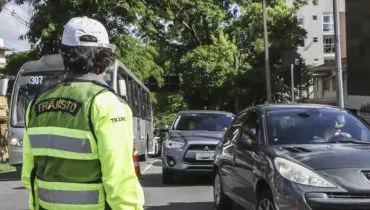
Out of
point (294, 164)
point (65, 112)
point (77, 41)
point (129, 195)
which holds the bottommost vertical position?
point (294, 164)

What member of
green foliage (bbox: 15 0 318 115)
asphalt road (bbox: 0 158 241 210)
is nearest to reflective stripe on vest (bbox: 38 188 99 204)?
asphalt road (bbox: 0 158 241 210)

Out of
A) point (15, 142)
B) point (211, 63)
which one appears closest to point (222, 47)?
point (211, 63)

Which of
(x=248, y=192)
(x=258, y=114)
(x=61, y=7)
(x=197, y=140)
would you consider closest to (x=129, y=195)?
(x=248, y=192)

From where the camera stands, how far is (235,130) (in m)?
8.74

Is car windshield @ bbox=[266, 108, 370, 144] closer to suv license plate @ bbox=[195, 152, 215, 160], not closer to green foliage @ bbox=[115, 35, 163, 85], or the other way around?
suv license plate @ bbox=[195, 152, 215, 160]

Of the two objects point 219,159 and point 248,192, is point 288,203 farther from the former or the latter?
point 219,159

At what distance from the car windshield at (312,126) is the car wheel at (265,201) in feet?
2.48

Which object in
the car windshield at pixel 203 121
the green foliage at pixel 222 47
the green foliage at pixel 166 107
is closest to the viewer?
the car windshield at pixel 203 121

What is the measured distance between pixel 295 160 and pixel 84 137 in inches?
153

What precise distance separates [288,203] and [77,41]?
12.1 feet

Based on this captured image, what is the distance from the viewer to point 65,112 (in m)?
2.89

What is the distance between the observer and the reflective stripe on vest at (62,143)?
2822 mm

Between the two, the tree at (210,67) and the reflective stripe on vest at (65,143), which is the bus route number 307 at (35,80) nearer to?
the reflective stripe on vest at (65,143)

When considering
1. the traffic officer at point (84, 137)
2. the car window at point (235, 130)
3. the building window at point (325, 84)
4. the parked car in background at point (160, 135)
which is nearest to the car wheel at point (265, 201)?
the car window at point (235, 130)
